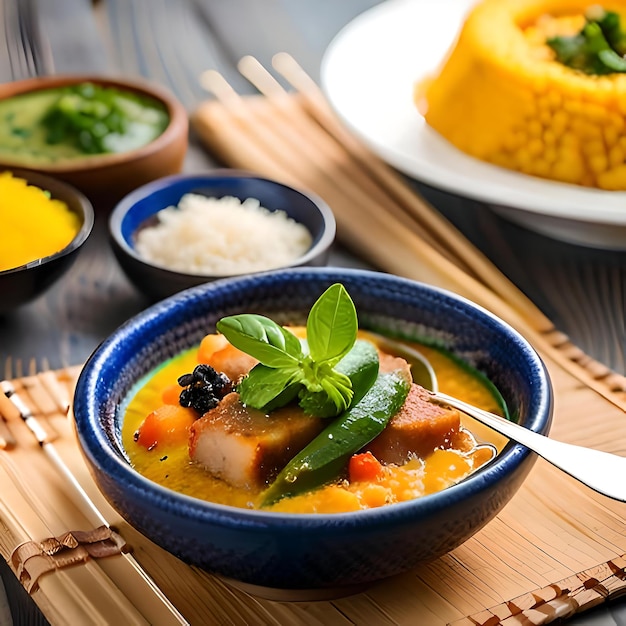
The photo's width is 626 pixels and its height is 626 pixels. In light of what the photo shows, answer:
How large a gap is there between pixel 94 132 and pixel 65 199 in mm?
370

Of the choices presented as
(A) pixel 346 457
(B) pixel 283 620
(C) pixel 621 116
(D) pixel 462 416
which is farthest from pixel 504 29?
(B) pixel 283 620

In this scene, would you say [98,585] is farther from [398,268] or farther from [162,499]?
[398,268]

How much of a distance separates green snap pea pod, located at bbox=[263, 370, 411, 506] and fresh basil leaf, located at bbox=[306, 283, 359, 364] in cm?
9

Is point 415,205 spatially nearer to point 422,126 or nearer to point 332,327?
point 422,126

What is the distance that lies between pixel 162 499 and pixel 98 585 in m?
0.28

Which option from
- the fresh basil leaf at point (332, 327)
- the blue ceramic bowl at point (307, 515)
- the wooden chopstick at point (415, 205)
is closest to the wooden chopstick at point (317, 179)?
the wooden chopstick at point (415, 205)

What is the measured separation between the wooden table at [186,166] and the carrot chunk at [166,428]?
0.33m

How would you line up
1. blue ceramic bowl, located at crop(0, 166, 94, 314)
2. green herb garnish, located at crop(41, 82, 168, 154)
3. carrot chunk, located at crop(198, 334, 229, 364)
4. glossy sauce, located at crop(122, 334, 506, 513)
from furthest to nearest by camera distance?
green herb garnish, located at crop(41, 82, 168, 154) < blue ceramic bowl, located at crop(0, 166, 94, 314) < carrot chunk, located at crop(198, 334, 229, 364) < glossy sauce, located at crop(122, 334, 506, 513)

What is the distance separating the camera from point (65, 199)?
2416 millimetres

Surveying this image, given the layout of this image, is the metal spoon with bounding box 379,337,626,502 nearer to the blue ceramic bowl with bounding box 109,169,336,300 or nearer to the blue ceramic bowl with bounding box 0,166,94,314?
the blue ceramic bowl with bounding box 109,169,336,300

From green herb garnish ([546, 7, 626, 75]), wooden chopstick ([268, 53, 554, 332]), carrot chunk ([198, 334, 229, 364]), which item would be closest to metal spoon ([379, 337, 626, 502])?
carrot chunk ([198, 334, 229, 364])

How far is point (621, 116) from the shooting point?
2410mm

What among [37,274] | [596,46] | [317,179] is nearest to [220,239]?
[37,274]

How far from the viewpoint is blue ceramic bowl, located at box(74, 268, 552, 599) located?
4.10ft
